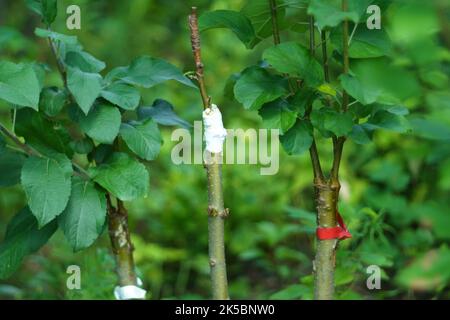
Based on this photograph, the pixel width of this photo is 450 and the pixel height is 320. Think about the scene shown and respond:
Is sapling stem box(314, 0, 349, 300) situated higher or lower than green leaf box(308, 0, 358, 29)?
lower

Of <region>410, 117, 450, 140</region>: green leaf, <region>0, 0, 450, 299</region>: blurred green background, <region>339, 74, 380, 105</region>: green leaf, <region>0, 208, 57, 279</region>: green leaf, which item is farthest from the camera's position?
<region>0, 0, 450, 299</region>: blurred green background

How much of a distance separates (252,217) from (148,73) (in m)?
1.30

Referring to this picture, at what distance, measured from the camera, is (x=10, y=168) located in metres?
1.42

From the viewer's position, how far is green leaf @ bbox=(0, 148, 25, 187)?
140 cm

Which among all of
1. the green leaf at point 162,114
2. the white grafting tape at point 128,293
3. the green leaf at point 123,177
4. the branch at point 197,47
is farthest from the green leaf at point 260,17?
the white grafting tape at point 128,293

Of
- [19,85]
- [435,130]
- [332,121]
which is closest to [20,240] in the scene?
[19,85]

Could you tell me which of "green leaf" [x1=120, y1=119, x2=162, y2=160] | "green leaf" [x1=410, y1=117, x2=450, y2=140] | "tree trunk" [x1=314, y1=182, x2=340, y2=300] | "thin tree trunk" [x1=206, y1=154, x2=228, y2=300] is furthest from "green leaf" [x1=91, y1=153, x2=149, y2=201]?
"green leaf" [x1=410, y1=117, x2=450, y2=140]

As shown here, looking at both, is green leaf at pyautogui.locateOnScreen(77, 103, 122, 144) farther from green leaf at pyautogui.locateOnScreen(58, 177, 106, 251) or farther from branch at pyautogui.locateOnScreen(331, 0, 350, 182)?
branch at pyautogui.locateOnScreen(331, 0, 350, 182)

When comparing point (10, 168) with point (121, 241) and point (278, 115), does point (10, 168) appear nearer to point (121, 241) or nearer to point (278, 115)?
point (121, 241)

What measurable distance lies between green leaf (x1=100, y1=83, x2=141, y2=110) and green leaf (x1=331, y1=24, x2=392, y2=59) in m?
0.41

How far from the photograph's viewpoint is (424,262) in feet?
2.41

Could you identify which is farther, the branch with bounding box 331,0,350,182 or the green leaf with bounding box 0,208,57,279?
the green leaf with bounding box 0,208,57,279
